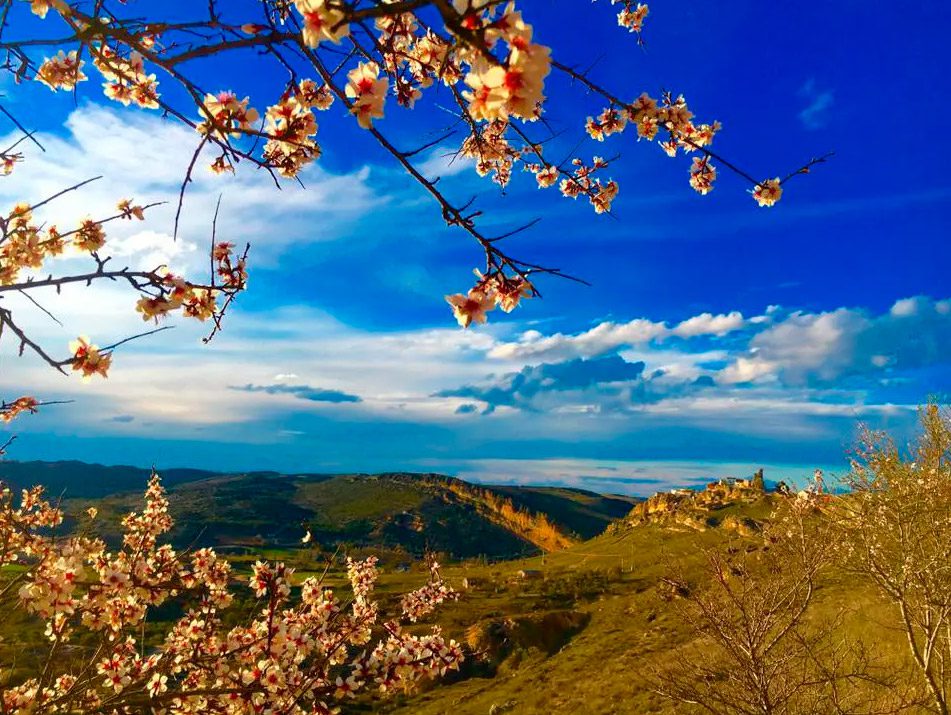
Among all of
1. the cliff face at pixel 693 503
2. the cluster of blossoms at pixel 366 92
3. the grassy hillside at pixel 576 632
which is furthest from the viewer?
the cliff face at pixel 693 503

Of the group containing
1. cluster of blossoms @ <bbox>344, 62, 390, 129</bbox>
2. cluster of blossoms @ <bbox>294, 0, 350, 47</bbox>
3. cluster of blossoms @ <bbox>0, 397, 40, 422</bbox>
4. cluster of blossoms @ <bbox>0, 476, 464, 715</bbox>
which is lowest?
cluster of blossoms @ <bbox>0, 476, 464, 715</bbox>

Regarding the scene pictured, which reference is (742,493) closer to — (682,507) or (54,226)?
(682,507)

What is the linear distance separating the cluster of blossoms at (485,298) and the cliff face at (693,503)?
14419 centimetres

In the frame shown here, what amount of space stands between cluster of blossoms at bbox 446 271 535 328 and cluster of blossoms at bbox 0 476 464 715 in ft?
11.0

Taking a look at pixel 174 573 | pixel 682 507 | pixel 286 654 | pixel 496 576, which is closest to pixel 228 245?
pixel 286 654

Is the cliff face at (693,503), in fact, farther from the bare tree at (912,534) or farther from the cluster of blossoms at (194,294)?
the cluster of blossoms at (194,294)

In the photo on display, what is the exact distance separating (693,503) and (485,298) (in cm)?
17065

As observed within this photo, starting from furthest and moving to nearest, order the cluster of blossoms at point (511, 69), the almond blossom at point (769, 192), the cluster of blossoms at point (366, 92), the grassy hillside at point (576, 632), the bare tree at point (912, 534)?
the grassy hillside at point (576, 632) → the bare tree at point (912, 534) → the almond blossom at point (769, 192) → the cluster of blossoms at point (366, 92) → the cluster of blossoms at point (511, 69)

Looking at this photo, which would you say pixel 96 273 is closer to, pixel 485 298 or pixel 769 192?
pixel 485 298

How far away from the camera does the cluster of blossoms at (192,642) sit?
4992mm

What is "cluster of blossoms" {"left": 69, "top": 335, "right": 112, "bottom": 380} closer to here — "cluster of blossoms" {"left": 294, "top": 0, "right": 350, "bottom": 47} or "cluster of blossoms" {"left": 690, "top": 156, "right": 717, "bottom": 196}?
"cluster of blossoms" {"left": 294, "top": 0, "right": 350, "bottom": 47}

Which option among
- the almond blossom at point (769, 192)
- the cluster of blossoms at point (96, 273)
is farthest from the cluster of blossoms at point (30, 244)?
the almond blossom at point (769, 192)

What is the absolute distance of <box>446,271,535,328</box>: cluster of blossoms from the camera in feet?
9.23

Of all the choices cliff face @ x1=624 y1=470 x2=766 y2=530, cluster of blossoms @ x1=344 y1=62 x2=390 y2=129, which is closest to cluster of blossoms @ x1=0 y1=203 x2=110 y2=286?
cluster of blossoms @ x1=344 y1=62 x2=390 y2=129
